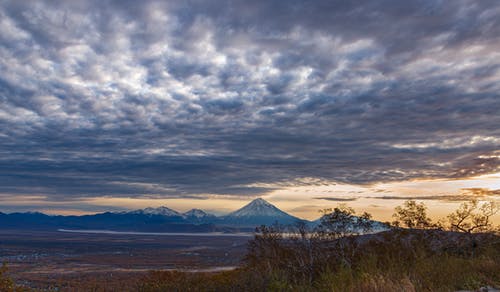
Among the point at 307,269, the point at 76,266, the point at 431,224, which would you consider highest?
the point at 431,224

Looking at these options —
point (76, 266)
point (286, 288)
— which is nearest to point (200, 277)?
point (286, 288)

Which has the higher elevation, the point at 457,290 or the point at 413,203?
the point at 413,203

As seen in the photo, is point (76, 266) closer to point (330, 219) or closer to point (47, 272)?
point (47, 272)

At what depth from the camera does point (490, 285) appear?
1062 cm

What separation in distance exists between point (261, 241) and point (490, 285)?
12714mm

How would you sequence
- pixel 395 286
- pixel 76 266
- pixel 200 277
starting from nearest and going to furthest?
pixel 395 286 → pixel 200 277 → pixel 76 266

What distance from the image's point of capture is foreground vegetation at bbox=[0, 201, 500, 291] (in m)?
12.8

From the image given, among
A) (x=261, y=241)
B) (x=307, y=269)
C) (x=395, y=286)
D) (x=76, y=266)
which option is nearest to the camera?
(x=395, y=286)

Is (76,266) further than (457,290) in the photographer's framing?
Yes

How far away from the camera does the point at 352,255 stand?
1798cm

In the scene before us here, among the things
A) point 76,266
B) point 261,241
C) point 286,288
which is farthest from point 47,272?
point 286,288

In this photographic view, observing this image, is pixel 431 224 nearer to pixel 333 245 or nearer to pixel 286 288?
pixel 333 245

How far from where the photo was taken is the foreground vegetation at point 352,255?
1281cm

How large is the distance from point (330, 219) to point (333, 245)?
4.43 ft
